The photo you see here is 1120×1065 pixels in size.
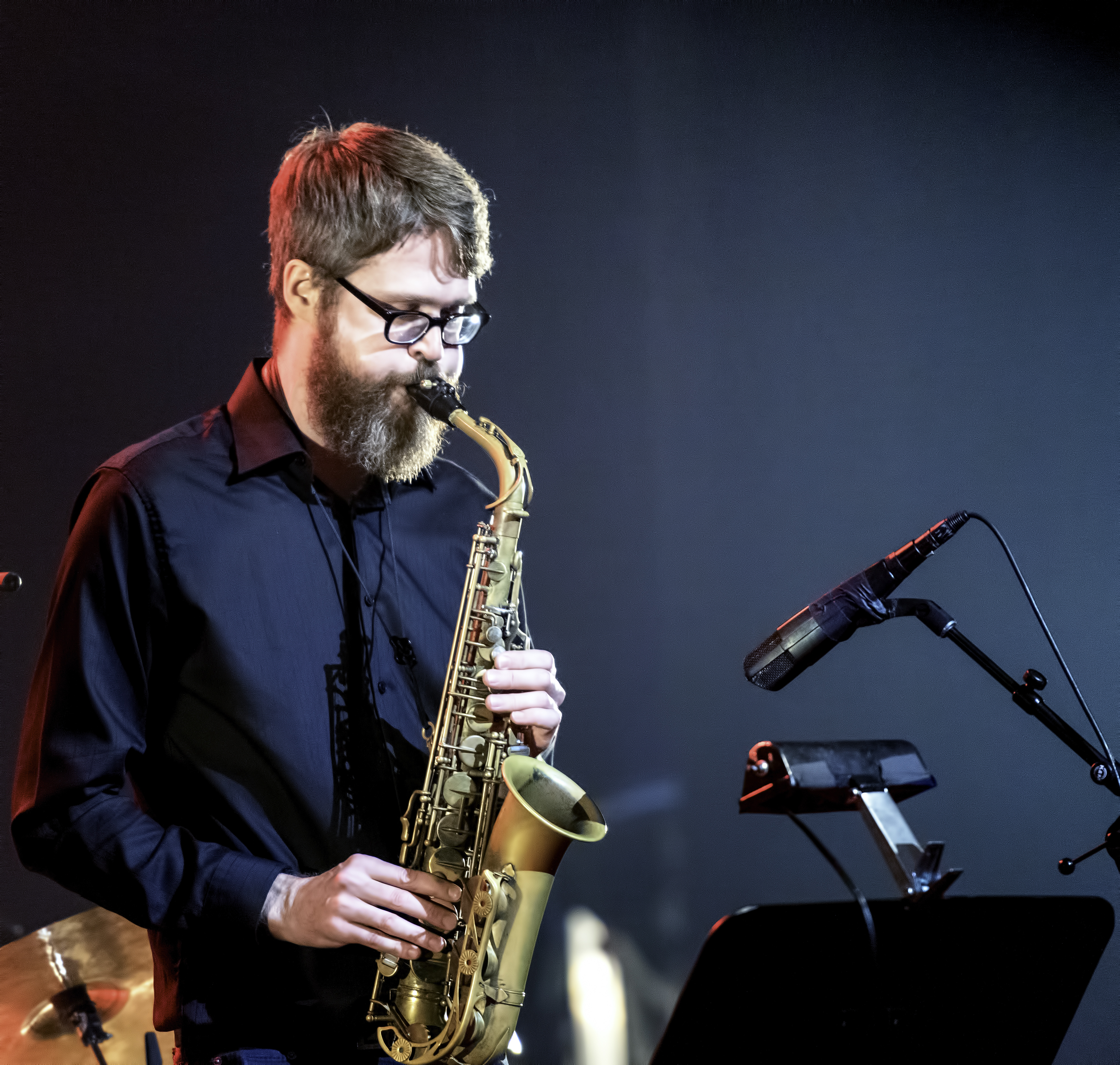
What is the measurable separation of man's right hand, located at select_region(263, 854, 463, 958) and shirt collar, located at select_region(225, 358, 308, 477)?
722 millimetres

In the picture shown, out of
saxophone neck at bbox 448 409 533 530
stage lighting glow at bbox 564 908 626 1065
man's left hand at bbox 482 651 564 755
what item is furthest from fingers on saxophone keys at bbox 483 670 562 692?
stage lighting glow at bbox 564 908 626 1065

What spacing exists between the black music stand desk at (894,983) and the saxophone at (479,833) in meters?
0.47

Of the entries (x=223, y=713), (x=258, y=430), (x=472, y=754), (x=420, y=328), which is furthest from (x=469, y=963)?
(x=420, y=328)

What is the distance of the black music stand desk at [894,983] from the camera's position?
4.09 ft

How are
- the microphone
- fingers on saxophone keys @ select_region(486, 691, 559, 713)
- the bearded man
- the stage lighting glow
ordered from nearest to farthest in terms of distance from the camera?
1. the bearded man
2. fingers on saxophone keys @ select_region(486, 691, 559, 713)
3. the microphone
4. the stage lighting glow

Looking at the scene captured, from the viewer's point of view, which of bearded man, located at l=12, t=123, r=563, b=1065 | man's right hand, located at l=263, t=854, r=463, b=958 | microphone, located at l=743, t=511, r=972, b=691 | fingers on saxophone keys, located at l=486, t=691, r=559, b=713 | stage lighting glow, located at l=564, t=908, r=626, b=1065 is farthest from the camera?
stage lighting glow, located at l=564, t=908, r=626, b=1065

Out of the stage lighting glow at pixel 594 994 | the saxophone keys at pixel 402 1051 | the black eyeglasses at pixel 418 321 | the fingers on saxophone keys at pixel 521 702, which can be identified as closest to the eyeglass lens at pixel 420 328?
the black eyeglasses at pixel 418 321

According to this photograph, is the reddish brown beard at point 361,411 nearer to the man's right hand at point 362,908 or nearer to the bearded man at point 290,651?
the bearded man at point 290,651

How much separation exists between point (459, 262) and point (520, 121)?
5.25 feet

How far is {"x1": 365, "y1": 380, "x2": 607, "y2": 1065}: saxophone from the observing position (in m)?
1.65

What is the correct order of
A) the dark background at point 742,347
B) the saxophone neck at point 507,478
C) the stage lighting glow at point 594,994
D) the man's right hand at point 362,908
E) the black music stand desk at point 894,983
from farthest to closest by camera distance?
the stage lighting glow at point 594,994 → the dark background at point 742,347 → the saxophone neck at point 507,478 → the man's right hand at point 362,908 → the black music stand desk at point 894,983

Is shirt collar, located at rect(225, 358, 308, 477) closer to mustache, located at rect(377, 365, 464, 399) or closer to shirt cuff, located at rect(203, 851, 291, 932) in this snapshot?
mustache, located at rect(377, 365, 464, 399)

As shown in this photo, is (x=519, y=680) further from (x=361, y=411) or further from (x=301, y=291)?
(x=301, y=291)

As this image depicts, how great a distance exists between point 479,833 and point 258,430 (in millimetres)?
825
